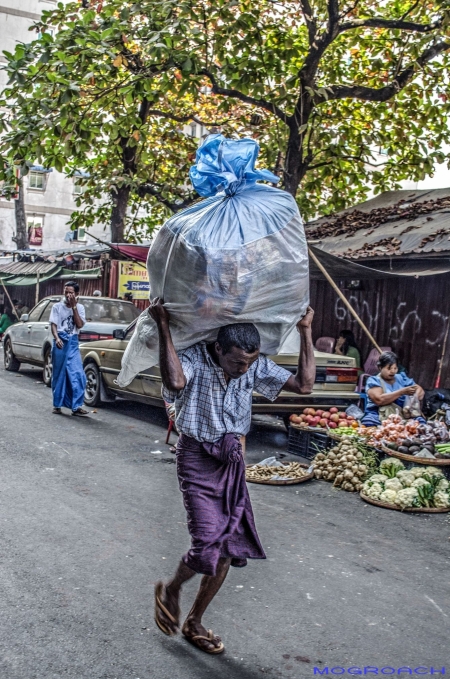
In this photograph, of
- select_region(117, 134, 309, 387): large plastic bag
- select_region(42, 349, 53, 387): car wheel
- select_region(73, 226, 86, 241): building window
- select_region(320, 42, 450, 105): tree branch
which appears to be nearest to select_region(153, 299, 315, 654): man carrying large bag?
select_region(117, 134, 309, 387): large plastic bag

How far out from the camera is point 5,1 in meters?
36.0

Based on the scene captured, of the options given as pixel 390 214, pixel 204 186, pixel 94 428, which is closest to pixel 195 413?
pixel 204 186

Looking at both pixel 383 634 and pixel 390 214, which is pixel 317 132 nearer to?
pixel 390 214

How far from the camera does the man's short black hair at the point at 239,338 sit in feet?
11.1

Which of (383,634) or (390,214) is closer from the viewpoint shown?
(383,634)

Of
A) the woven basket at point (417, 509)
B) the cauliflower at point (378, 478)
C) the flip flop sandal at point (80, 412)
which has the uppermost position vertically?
the cauliflower at point (378, 478)

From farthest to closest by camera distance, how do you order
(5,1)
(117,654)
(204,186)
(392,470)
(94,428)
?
(5,1) < (94,428) < (392,470) < (204,186) < (117,654)

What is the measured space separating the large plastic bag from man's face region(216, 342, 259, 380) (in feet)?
0.48

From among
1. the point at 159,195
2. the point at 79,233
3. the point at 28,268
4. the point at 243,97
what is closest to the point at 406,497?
the point at 243,97

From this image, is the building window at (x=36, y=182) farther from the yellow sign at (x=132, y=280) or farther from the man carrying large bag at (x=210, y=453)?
the man carrying large bag at (x=210, y=453)

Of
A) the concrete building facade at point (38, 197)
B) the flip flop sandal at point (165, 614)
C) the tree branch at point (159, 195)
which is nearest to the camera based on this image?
the flip flop sandal at point (165, 614)

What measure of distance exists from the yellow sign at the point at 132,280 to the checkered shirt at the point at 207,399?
15.0 metres

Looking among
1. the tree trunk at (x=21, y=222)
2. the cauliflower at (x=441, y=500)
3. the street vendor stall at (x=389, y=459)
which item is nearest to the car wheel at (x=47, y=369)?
the street vendor stall at (x=389, y=459)

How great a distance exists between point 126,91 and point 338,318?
5437mm
